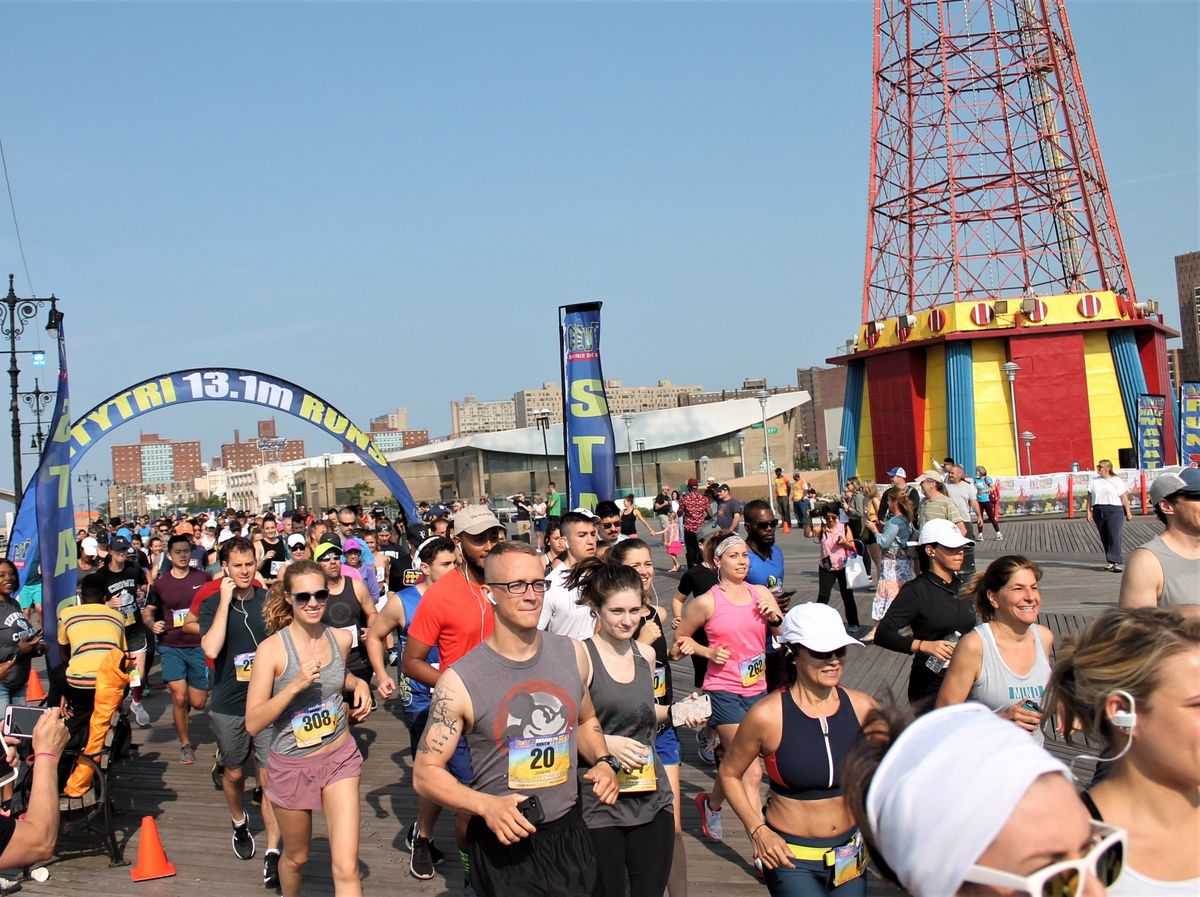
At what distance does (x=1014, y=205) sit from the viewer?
114 feet

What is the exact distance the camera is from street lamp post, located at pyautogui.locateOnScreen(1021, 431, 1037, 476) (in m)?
34.4

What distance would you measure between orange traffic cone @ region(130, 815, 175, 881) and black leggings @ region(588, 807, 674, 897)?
12.1ft

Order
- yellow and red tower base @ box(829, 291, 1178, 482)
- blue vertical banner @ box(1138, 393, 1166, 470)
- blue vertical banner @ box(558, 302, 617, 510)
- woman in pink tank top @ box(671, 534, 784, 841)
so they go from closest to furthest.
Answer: woman in pink tank top @ box(671, 534, 784, 841)
blue vertical banner @ box(558, 302, 617, 510)
blue vertical banner @ box(1138, 393, 1166, 470)
yellow and red tower base @ box(829, 291, 1178, 482)

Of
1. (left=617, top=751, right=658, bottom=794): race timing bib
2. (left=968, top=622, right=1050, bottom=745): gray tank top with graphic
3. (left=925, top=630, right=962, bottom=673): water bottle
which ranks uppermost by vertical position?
(left=968, top=622, right=1050, bottom=745): gray tank top with graphic

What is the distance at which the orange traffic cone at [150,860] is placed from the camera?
6.92m

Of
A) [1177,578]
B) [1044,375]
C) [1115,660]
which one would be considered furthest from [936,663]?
[1044,375]

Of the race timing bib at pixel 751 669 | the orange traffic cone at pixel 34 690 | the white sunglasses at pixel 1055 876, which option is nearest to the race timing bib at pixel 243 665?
the race timing bib at pixel 751 669

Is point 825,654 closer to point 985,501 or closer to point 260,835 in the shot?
point 260,835

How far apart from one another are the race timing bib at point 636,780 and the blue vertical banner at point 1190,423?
19.3 meters

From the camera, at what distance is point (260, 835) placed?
7.85 m

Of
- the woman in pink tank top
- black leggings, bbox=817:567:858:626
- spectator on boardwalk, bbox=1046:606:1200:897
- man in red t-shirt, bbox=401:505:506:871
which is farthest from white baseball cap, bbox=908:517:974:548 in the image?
black leggings, bbox=817:567:858:626

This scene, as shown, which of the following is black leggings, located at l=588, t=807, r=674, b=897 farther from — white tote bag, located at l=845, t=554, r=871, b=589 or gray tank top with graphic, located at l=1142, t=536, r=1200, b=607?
white tote bag, located at l=845, t=554, r=871, b=589

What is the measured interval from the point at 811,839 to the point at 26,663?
711 cm

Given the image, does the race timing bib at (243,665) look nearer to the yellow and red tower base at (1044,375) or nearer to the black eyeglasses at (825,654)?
the black eyeglasses at (825,654)
